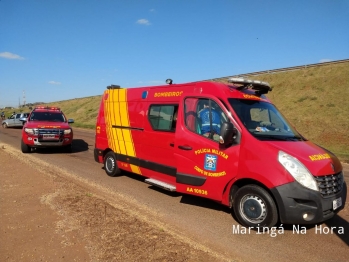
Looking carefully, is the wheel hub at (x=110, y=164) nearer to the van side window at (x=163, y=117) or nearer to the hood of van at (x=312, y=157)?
the van side window at (x=163, y=117)

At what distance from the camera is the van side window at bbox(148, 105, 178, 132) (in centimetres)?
598

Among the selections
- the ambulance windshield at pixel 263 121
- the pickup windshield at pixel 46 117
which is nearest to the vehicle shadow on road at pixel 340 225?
the ambulance windshield at pixel 263 121

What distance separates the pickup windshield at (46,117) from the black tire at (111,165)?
5561 mm

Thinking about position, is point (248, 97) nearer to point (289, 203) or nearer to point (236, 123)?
point (236, 123)

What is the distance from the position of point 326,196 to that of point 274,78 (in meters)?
37.3

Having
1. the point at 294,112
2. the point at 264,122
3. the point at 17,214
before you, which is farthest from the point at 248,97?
the point at 294,112

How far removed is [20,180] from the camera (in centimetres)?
706

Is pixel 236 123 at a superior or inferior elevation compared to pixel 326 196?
superior

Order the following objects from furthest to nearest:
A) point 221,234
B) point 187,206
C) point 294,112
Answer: point 294,112, point 187,206, point 221,234

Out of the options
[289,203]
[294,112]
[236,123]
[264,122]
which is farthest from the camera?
[294,112]

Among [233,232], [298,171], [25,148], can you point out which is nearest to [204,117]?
[298,171]

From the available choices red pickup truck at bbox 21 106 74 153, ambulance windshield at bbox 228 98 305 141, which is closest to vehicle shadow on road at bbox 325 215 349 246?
ambulance windshield at bbox 228 98 305 141

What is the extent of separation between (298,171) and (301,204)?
461mm

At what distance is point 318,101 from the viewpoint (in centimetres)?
2900
